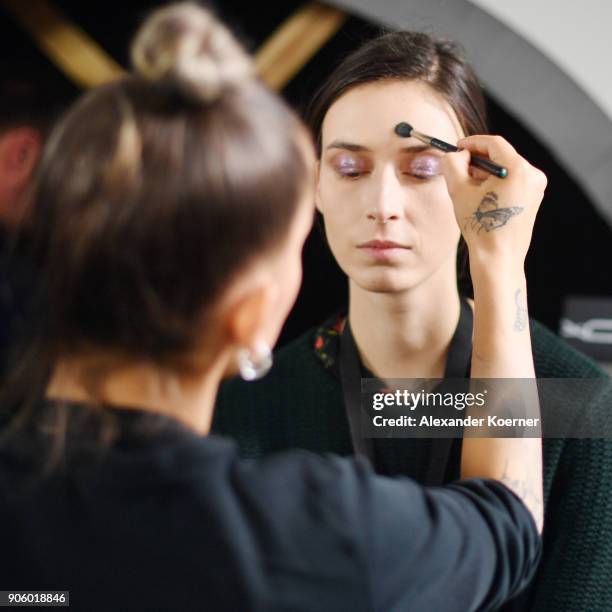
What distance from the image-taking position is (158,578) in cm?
45

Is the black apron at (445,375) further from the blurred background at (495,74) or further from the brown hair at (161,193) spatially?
the brown hair at (161,193)

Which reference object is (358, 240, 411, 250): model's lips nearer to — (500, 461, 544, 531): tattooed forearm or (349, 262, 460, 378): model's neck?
(349, 262, 460, 378): model's neck

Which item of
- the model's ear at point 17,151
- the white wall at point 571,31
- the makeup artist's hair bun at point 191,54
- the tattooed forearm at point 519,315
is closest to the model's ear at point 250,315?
the makeup artist's hair bun at point 191,54

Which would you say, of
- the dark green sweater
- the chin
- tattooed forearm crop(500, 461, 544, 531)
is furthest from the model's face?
tattooed forearm crop(500, 461, 544, 531)

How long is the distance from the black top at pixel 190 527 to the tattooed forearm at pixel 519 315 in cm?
19

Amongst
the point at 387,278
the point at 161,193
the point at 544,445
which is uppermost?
the point at 161,193

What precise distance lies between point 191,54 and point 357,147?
12.6 inches

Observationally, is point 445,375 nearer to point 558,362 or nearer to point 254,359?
point 558,362

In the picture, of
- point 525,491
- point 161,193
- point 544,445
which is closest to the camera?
point 161,193

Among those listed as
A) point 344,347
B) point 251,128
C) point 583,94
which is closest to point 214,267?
point 251,128

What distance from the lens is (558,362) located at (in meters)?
0.73

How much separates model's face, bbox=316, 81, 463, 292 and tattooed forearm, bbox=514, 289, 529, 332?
0.50 ft

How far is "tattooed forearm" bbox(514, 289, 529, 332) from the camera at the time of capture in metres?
0.59

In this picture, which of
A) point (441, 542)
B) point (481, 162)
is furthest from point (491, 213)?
point (441, 542)
